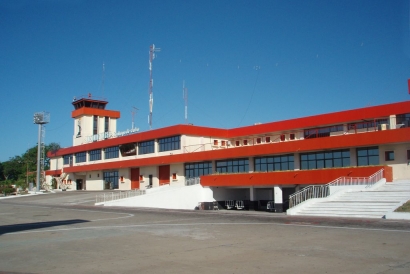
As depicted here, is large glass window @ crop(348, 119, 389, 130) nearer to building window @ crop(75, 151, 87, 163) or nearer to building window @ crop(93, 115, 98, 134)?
building window @ crop(75, 151, 87, 163)

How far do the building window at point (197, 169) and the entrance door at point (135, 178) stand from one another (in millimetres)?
9344

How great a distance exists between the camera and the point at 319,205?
2267 cm

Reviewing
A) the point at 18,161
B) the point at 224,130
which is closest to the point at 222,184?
the point at 224,130

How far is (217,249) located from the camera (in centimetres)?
1156

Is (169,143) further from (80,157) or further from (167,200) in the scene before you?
(80,157)

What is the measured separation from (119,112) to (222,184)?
3786cm

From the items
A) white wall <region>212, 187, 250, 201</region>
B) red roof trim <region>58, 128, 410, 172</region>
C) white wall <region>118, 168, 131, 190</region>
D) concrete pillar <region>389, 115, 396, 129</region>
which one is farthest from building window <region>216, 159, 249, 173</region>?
white wall <region>118, 168, 131, 190</region>

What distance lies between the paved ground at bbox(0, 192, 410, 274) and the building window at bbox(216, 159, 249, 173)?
22491 millimetres

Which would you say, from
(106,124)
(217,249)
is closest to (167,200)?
(217,249)

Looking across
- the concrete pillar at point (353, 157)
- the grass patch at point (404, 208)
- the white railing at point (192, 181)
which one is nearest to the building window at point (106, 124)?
the white railing at point (192, 181)

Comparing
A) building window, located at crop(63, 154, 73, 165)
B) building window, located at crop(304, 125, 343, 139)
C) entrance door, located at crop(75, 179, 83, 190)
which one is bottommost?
entrance door, located at crop(75, 179, 83, 190)

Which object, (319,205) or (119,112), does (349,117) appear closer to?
(319,205)

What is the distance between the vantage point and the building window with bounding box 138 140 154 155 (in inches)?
1925

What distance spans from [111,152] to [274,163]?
26.8 meters
